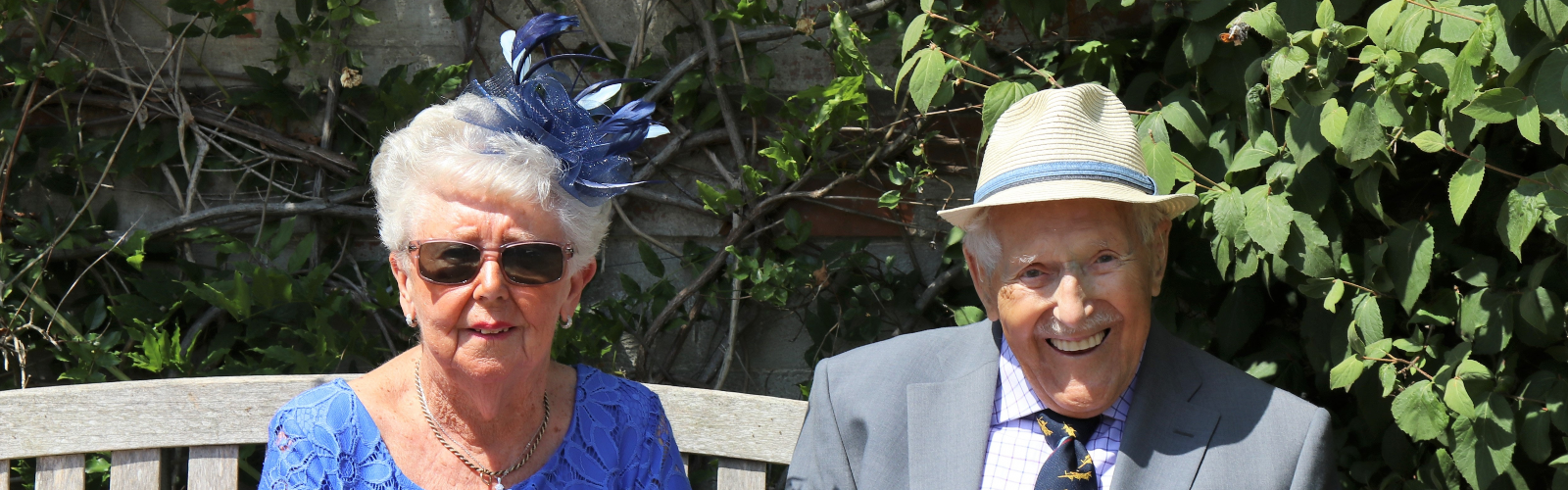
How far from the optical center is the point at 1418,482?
2.17 m

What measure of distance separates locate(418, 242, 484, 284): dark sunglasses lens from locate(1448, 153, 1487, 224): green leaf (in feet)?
5.42

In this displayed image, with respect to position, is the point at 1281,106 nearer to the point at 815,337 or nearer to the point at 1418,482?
the point at 1418,482

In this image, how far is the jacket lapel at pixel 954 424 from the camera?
1912 mm

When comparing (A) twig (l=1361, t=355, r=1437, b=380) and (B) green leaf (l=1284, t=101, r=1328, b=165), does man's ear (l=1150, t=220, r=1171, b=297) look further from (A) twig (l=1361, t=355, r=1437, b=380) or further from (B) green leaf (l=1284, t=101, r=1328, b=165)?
(A) twig (l=1361, t=355, r=1437, b=380)

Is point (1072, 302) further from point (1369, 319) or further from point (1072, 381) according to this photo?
point (1369, 319)

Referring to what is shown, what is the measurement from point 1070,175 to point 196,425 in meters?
1.83

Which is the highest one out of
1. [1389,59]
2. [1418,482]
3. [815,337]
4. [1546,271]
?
[1389,59]

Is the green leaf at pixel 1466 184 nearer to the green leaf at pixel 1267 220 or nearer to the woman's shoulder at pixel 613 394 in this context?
the green leaf at pixel 1267 220

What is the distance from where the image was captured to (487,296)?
1.85 meters

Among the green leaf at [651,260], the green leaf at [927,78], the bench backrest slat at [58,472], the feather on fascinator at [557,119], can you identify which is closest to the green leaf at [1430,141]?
the green leaf at [927,78]

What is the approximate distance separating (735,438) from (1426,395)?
1327mm

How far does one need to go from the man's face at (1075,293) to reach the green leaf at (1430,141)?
0.46 metres

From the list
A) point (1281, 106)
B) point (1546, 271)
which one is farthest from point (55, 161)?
point (1546, 271)

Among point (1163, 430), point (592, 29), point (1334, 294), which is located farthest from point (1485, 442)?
point (592, 29)
